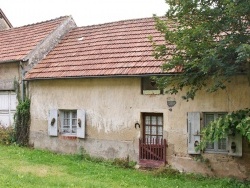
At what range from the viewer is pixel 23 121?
15469 millimetres

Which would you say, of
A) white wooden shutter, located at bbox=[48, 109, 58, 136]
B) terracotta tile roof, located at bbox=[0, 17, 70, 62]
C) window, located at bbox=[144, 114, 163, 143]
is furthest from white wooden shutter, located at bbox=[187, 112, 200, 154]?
terracotta tile roof, located at bbox=[0, 17, 70, 62]

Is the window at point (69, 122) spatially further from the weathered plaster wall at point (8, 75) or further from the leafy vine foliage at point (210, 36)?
the leafy vine foliage at point (210, 36)

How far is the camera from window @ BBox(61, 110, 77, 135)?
555 inches

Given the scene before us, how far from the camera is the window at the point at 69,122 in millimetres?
14085

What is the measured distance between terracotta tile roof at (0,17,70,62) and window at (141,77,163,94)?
592cm

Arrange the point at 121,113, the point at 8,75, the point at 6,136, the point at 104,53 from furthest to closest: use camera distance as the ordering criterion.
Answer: the point at 8,75 < the point at 6,136 < the point at 104,53 < the point at 121,113

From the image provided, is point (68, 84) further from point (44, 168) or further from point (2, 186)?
point (2, 186)

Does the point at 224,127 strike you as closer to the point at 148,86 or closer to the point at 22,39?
the point at 148,86

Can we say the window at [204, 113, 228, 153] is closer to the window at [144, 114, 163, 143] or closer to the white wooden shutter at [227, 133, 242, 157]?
the white wooden shutter at [227, 133, 242, 157]

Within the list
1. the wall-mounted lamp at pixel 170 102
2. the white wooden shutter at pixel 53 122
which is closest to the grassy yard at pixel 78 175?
the white wooden shutter at pixel 53 122

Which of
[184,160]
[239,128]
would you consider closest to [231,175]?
[184,160]

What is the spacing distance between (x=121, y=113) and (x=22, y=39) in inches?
306

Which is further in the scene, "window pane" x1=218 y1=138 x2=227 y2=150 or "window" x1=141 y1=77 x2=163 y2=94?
"window" x1=141 y1=77 x2=163 y2=94

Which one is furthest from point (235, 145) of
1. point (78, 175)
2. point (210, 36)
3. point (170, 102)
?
point (78, 175)
